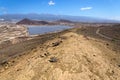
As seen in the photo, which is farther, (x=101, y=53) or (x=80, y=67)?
(x=101, y=53)

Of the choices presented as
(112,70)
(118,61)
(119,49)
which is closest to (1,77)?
(112,70)

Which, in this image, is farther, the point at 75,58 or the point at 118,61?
the point at 118,61

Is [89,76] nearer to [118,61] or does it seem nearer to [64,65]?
[64,65]

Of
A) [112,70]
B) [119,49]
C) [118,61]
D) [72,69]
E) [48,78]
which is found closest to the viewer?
[48,78]

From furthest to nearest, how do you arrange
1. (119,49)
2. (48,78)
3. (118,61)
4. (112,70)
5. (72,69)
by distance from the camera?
(119,49), (118,61), (112,70), (72,69), (48,78)

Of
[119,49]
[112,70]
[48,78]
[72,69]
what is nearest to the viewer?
[48,78]

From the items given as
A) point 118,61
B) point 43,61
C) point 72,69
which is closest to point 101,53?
point 118,61

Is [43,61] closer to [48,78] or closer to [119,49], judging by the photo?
[48,78]

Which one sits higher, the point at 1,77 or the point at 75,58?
the point at 75,58

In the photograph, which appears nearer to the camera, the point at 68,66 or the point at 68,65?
the point at 68,66
